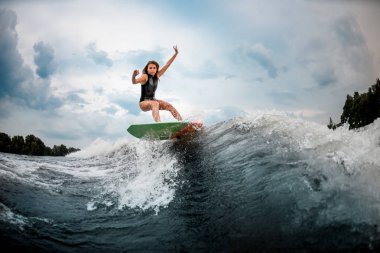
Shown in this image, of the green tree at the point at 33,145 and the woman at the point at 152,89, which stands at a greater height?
the green tree at the point at 33,145

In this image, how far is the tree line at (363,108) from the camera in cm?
2433

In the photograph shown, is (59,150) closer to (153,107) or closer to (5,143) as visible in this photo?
(5,143)

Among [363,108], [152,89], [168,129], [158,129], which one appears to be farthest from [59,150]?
[363,108]

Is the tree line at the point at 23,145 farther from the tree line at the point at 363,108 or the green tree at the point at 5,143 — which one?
the tree line at the point at 363,108

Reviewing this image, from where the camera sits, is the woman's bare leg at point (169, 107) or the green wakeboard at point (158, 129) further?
the woman's bare leg at point (169, 107)

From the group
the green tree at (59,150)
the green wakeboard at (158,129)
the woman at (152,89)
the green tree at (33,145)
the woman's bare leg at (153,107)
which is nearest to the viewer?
Result: the green wakeboard at (158,129)

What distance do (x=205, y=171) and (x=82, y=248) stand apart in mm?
2531

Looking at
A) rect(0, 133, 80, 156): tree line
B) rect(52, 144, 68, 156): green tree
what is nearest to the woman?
rect(0, 133, 80, 156): tree line

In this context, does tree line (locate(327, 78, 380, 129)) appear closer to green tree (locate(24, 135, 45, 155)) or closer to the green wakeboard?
the green wakeboard

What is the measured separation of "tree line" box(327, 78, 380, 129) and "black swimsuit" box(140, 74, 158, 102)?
2028cm

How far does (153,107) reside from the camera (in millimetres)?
10156

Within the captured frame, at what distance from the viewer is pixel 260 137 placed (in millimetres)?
5688

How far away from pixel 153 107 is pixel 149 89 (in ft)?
2.45

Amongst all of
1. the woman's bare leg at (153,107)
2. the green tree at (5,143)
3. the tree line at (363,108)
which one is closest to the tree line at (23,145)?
the green tree at (5,143)
